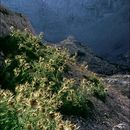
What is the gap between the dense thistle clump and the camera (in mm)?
8202

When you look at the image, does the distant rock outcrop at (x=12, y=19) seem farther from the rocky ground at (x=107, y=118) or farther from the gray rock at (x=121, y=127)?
the gray rock at (x=121, y=127)

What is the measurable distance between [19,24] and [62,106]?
976 centimetres

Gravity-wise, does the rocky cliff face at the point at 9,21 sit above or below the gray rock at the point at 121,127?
above

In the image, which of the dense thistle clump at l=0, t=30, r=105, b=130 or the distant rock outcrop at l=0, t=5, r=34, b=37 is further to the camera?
the distant rock outcrop at l=0, t=5, r=34, b=37

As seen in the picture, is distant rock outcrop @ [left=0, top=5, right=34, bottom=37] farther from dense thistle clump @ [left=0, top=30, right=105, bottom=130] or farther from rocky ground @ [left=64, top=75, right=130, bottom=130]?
rocky ground @ [left=64, top=75, right=130, bottom=130]

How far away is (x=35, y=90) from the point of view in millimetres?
13055

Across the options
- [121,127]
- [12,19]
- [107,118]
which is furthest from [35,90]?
[12,19]

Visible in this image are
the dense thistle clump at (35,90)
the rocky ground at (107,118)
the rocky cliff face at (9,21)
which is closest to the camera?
the dense thistle clump at (35,90)

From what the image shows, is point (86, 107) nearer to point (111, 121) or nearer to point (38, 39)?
point (111, 121)

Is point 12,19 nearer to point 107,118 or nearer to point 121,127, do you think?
point 107,118

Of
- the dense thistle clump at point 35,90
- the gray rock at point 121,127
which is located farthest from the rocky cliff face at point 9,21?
the gray rock at point 121,127

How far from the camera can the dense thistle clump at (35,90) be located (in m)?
8.20

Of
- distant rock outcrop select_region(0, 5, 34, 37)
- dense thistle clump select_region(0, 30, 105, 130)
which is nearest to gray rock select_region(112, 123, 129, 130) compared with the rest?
dense thistle clump select_region(0, 30, 105, 130)

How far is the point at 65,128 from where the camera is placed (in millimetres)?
7734
